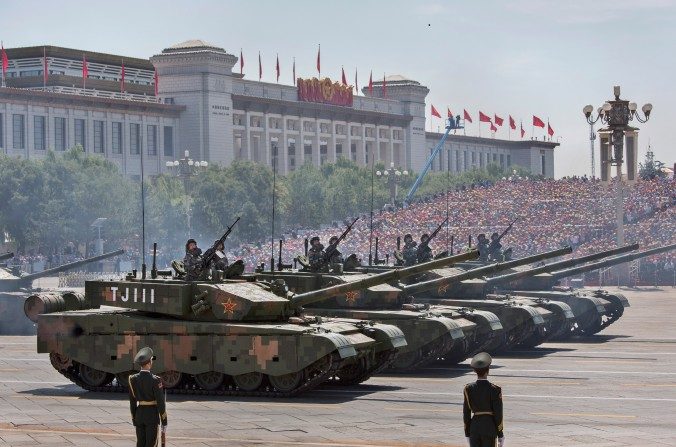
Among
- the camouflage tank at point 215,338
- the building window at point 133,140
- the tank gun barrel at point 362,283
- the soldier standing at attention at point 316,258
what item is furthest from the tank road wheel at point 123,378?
the building window at point 133,140

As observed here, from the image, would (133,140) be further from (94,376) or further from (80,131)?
(94,376)

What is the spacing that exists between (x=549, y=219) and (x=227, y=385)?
48.5 m

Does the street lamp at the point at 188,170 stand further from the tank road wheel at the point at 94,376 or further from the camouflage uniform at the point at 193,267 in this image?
the camouflage uniform at the point at 193,267

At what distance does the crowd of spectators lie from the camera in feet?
216

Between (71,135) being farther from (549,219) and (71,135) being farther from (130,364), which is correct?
(130,364)

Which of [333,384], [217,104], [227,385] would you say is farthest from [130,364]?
[217,104]

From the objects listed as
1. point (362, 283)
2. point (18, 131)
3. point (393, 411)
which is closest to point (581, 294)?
point (362, 283)

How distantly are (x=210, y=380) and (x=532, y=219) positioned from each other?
4856 centimetres

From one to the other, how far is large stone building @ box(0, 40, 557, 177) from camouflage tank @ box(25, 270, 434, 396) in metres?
88.9

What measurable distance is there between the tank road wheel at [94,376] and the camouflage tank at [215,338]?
18mm

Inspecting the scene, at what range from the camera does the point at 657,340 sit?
37.9 meters

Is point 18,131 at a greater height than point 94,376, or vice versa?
point 18,131

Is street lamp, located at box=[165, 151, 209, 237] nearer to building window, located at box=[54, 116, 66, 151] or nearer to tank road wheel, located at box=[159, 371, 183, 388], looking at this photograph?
building window, located at box=[54, 116, 66, 151]

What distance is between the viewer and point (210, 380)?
25766mm
